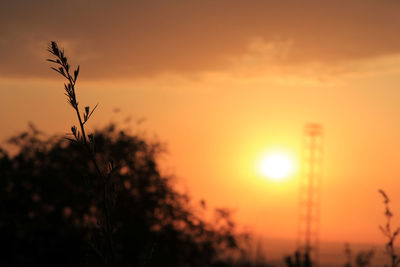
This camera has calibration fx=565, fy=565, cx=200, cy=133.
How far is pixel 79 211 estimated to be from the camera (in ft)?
66.1

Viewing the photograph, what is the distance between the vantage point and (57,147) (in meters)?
22.1

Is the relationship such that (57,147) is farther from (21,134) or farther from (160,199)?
(160,199)

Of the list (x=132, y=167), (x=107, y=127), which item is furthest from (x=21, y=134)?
(x=132, y=167)

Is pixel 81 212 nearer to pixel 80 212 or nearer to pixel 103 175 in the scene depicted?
pixel 80 212

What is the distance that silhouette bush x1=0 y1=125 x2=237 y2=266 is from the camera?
19.0m

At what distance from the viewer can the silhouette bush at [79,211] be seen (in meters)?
19.0

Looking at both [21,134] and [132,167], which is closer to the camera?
[132,167]

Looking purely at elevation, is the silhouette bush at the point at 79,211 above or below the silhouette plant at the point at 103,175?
above

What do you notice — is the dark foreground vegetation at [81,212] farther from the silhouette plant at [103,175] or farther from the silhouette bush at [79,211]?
the silhouette plant at [103,175]

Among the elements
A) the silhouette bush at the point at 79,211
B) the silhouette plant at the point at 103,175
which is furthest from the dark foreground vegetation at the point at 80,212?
the silhouette plant at the point at 103,175

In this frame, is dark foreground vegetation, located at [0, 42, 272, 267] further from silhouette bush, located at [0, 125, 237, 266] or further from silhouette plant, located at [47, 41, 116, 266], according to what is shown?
silhouette plant, located at [47, 41, 116, 266]

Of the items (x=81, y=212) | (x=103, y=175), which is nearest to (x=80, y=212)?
(x=81, y=212)

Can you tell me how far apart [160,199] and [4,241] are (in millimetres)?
5675

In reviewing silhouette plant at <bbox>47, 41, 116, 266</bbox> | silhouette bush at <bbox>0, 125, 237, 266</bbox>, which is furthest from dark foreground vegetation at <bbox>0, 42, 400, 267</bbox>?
silhouette plant at <bbox>47, 41, 116, 266</bbox>
